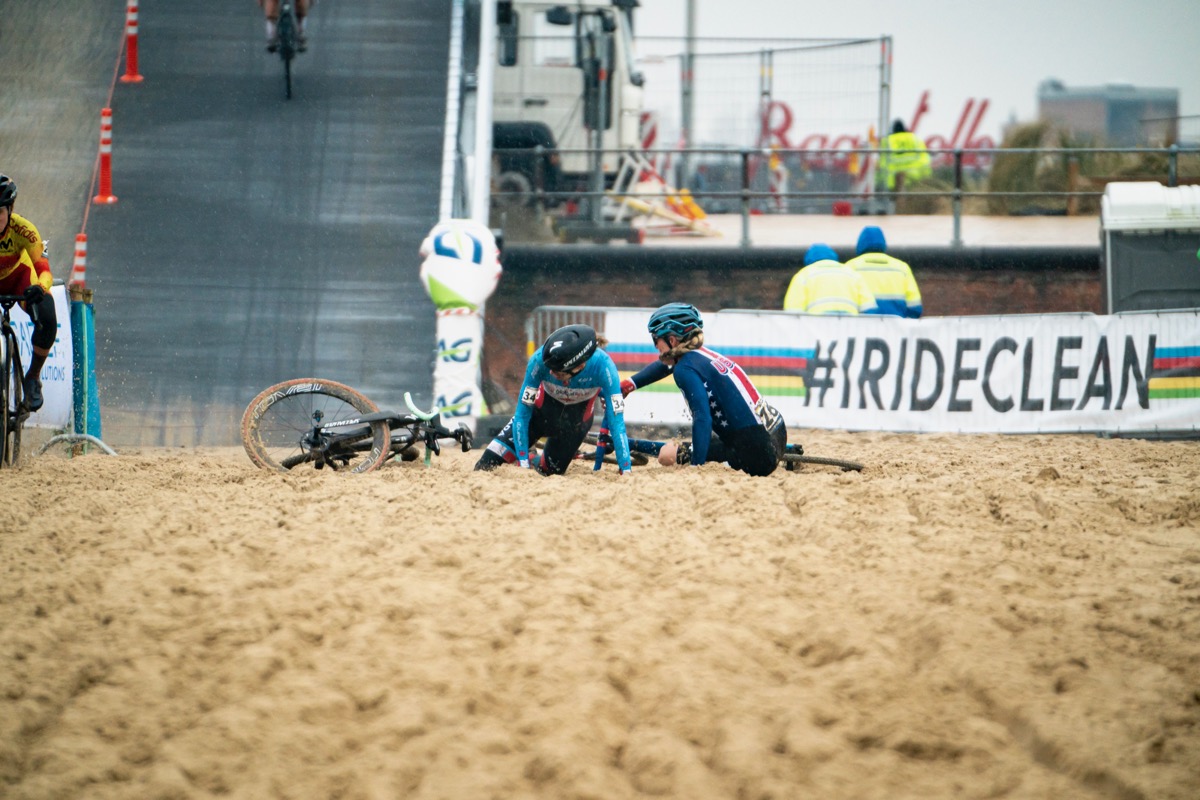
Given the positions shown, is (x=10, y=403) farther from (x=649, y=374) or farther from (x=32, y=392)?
(x=649, y=374)

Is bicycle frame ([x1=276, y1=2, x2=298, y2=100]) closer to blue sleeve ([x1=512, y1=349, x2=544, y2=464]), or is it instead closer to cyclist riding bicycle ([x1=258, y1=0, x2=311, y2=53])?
cyclist riding bicycle ([x1=258, y1=0, x2=311, y2=53])

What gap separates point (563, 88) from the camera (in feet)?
62.0

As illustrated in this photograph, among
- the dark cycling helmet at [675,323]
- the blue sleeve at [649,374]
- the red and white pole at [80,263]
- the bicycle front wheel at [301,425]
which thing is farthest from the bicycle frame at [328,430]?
the red and white pole at [80,263]

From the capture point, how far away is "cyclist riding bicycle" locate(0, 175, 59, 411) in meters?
7.99

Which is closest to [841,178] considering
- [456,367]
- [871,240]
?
[871,240]

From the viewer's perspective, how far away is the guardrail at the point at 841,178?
1714 cm

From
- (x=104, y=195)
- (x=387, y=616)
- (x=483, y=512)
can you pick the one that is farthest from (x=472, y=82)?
(x=387, y=616)

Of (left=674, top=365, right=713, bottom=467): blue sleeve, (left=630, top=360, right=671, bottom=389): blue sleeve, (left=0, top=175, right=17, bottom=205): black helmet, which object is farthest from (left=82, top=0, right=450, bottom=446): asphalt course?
(left=674, top=365, right=713, bottom=467): blue sleeve

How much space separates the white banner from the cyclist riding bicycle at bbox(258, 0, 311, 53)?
731 centimetres

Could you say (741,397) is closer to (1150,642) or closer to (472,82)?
(1150,642)

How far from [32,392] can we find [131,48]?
1099 cm

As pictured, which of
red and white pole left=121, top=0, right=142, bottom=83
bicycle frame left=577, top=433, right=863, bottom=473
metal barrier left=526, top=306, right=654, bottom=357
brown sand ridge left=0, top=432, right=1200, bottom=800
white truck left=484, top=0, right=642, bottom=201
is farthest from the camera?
white truck left=484, top=0, right=642, bottom=201

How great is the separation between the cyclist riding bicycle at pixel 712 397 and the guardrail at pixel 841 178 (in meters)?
7.98

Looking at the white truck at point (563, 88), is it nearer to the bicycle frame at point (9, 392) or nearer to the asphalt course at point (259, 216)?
the asphalt course at point (259, 216)
